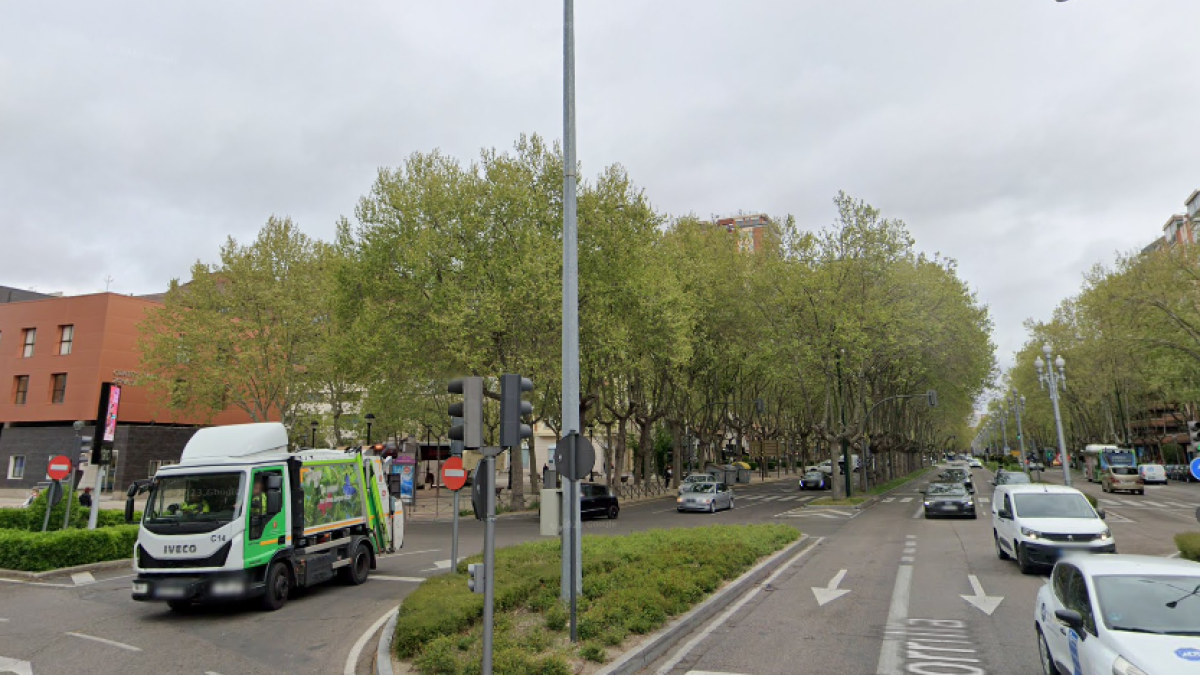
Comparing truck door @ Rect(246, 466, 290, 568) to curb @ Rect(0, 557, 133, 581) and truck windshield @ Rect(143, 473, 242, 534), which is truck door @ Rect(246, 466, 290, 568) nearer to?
truck windshield @ Rect(143, 473, 242, 534)

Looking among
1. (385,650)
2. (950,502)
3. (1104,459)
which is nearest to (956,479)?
(950,502)

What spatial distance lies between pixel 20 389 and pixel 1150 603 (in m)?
59.8

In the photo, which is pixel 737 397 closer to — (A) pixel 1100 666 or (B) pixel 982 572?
(B) pixel 982 572

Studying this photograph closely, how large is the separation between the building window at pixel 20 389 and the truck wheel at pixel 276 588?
4785 cm

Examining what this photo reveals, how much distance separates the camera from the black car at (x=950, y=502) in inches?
1031

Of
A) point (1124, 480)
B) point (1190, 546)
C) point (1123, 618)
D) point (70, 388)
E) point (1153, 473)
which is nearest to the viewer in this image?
point (1123, 618)

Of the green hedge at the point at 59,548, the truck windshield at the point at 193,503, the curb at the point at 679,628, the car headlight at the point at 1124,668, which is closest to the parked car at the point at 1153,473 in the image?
the curb at the point at 679,628

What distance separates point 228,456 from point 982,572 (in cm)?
1419

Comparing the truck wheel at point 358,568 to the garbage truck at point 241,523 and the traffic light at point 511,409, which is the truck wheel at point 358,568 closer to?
the garbage truck at point 241,523

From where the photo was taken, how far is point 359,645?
869cm

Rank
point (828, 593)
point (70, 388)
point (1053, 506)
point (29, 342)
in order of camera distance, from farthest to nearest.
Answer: point (29, 342)
point (70, 388)
point (1053, 506)
point (828, 593)

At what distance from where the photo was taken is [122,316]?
44.4 metres

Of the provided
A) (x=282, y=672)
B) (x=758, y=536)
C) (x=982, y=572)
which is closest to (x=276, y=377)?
(x=758, y=536)

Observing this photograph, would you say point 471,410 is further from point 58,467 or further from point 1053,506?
point 58,467
